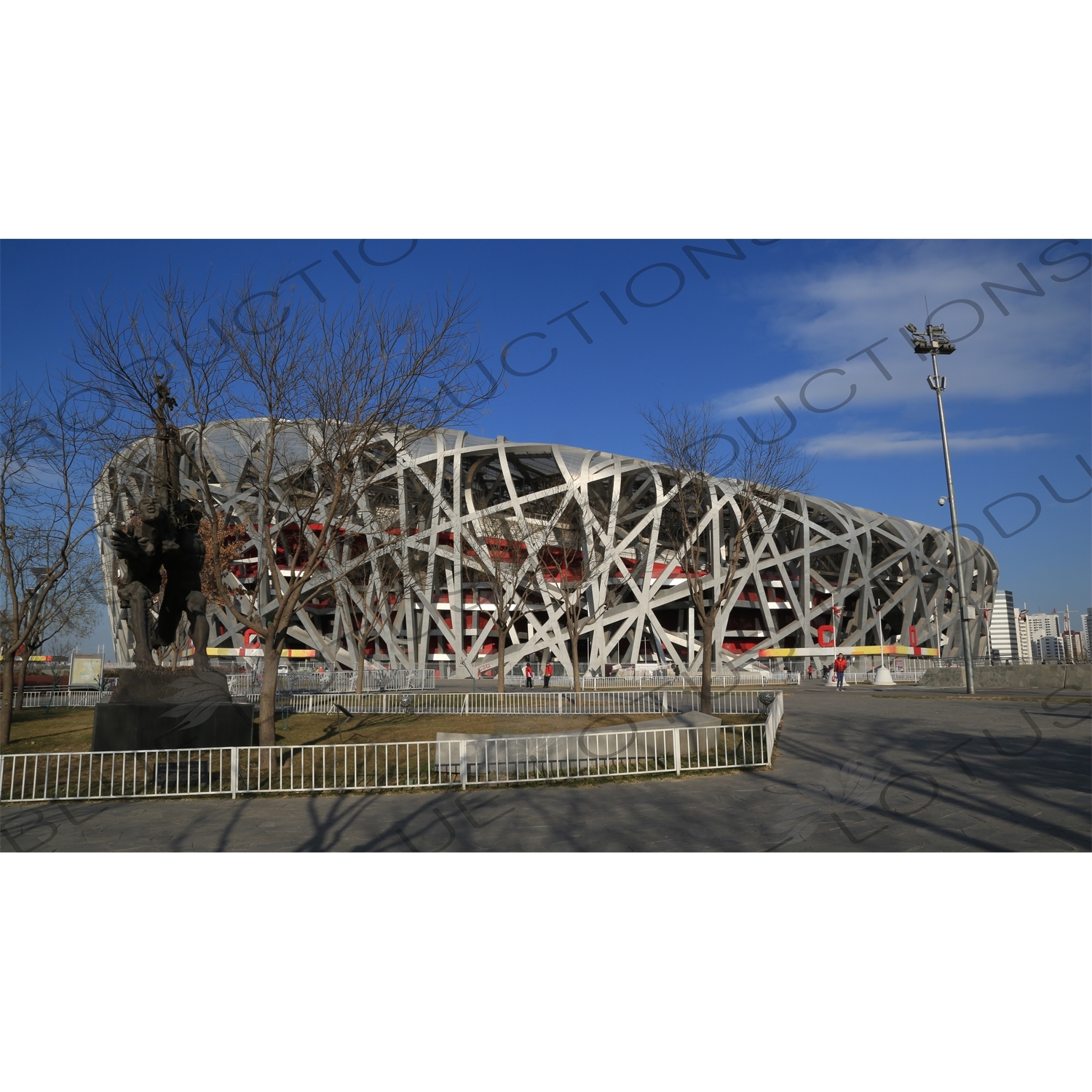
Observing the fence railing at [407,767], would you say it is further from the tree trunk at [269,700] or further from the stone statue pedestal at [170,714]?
the tree trunk at [269,700]

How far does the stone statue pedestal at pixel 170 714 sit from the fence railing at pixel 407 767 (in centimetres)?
34

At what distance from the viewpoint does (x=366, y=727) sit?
17.9 metres

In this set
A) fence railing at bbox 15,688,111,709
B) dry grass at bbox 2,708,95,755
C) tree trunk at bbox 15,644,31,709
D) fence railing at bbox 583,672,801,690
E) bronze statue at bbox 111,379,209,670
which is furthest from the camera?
fence railing at bbox 583,672,801,690

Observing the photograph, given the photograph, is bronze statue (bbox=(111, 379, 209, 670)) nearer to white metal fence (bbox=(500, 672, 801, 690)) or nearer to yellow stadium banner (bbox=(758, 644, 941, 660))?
white metal fence (bbox=(500, 672, 801, 690))

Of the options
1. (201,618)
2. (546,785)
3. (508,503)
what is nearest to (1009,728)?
(546,785)

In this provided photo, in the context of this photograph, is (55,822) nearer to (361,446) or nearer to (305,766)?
(305,766)

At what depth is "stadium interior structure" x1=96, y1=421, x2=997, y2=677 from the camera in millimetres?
36219

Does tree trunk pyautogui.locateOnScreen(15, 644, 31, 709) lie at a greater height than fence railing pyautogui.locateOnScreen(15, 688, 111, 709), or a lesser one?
greater

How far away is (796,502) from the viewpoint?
5312 centimetres

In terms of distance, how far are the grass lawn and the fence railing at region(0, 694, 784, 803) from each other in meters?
2.71

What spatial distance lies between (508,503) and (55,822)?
3452 cm

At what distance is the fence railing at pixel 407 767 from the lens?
10383mm

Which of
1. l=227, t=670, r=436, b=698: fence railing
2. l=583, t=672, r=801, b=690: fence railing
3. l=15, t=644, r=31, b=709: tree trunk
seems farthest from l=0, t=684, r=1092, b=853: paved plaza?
l=583, t=672, r=801, b=690: fence railing

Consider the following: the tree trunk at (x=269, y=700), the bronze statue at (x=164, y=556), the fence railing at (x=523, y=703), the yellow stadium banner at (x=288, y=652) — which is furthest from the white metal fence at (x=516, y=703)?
the yellow stadium banner at (x=288, y=652)
